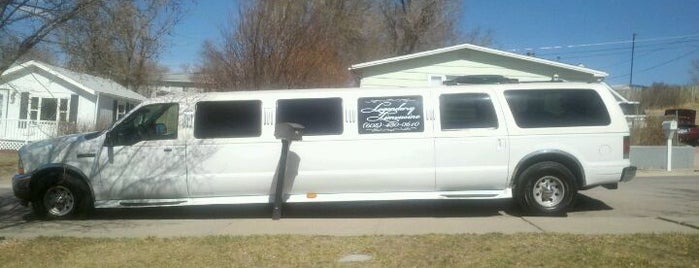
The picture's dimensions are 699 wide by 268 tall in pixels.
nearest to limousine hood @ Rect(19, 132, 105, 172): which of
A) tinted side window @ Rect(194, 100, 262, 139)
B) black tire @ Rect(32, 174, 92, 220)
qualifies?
black tire @ Rect(32, 174, 92, 220)

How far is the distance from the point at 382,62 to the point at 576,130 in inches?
387

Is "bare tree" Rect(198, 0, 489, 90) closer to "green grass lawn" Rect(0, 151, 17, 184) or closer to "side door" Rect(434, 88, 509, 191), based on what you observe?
"green grass lawn" Rect(0, 151, 17, 184)

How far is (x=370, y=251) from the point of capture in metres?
6.59

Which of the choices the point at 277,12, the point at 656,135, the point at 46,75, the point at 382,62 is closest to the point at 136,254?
the point at 382,62

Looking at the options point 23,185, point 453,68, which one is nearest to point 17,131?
point 453,68

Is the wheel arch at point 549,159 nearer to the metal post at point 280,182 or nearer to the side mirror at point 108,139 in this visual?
the metal post at point 280,182

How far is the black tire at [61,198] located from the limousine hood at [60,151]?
0.23 m

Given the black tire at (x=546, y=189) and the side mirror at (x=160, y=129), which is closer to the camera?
the black tire at (x=546, y=189)

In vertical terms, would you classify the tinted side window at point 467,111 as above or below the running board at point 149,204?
above

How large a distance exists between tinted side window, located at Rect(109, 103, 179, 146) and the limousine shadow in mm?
1245

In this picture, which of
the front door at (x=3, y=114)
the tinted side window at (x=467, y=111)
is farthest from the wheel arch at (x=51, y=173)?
the front door at (x=3, y=114)

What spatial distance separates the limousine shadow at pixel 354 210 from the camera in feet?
30.2

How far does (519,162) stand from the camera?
870cm

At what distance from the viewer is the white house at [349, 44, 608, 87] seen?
18188mm
